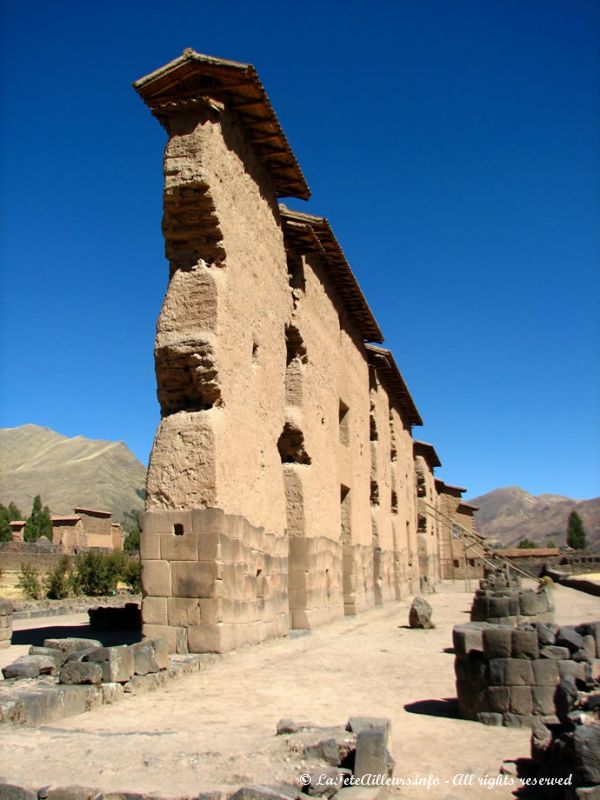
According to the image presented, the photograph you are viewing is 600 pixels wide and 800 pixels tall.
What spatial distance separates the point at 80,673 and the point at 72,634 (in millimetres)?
7161

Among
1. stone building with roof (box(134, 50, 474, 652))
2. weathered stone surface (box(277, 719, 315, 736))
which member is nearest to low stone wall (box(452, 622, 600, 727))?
weathered stone surface (box(277, 719, 315, 736))

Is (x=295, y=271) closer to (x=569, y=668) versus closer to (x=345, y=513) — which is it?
(x=345, y=513)

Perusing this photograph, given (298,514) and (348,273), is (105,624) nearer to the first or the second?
(298,514)

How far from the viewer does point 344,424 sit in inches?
743

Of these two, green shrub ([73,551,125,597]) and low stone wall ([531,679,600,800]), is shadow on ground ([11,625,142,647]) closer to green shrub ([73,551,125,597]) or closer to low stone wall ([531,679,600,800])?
low stone wall ([531,679,600,800])

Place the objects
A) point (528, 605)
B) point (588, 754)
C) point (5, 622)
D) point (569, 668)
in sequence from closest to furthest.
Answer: point (588, 754) < point (569, 668) < point (528, 605) < point (5, 622)

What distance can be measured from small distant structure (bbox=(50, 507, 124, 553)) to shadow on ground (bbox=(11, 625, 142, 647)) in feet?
65.6

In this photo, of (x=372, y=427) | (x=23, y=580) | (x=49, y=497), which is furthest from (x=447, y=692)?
(x=49, y=497)

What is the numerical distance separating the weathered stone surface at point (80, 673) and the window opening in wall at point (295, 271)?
9333mm

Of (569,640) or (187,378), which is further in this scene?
(187,378)

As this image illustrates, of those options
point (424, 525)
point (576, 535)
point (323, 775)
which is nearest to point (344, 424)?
point (323, 775)

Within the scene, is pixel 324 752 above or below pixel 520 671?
below

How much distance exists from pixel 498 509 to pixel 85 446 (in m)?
90.9

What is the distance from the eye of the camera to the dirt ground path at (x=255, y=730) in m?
4.32
